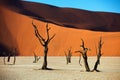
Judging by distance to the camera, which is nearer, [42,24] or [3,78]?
[3,78]

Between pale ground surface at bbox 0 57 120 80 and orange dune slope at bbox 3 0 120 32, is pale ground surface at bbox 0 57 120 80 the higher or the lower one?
the lower one

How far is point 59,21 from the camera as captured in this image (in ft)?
132

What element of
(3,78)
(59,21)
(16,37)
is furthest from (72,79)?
(59,21)

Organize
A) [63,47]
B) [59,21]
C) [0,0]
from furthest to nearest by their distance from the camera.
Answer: [59,21] → [63,47] → [0,0]

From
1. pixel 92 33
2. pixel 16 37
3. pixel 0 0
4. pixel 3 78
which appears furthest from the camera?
pixel 92 33

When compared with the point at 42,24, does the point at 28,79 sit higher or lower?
lower

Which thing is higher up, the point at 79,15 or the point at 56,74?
the point at 79,15

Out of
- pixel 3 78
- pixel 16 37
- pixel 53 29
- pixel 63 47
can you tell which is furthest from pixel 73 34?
pixel 3 78

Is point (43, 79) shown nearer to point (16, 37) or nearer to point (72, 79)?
point (72, 79)

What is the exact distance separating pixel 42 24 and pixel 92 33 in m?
4.33

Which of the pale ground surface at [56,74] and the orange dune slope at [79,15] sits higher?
the orange dune slope at [79,15]

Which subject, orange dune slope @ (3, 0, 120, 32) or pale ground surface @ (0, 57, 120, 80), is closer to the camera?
pale ground surface @ (0, 57, 120, 80)

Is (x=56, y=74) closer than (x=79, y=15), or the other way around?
(x=56, y=74)

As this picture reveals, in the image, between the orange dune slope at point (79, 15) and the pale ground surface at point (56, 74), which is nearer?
the pale ground surface at point (56, 74)
